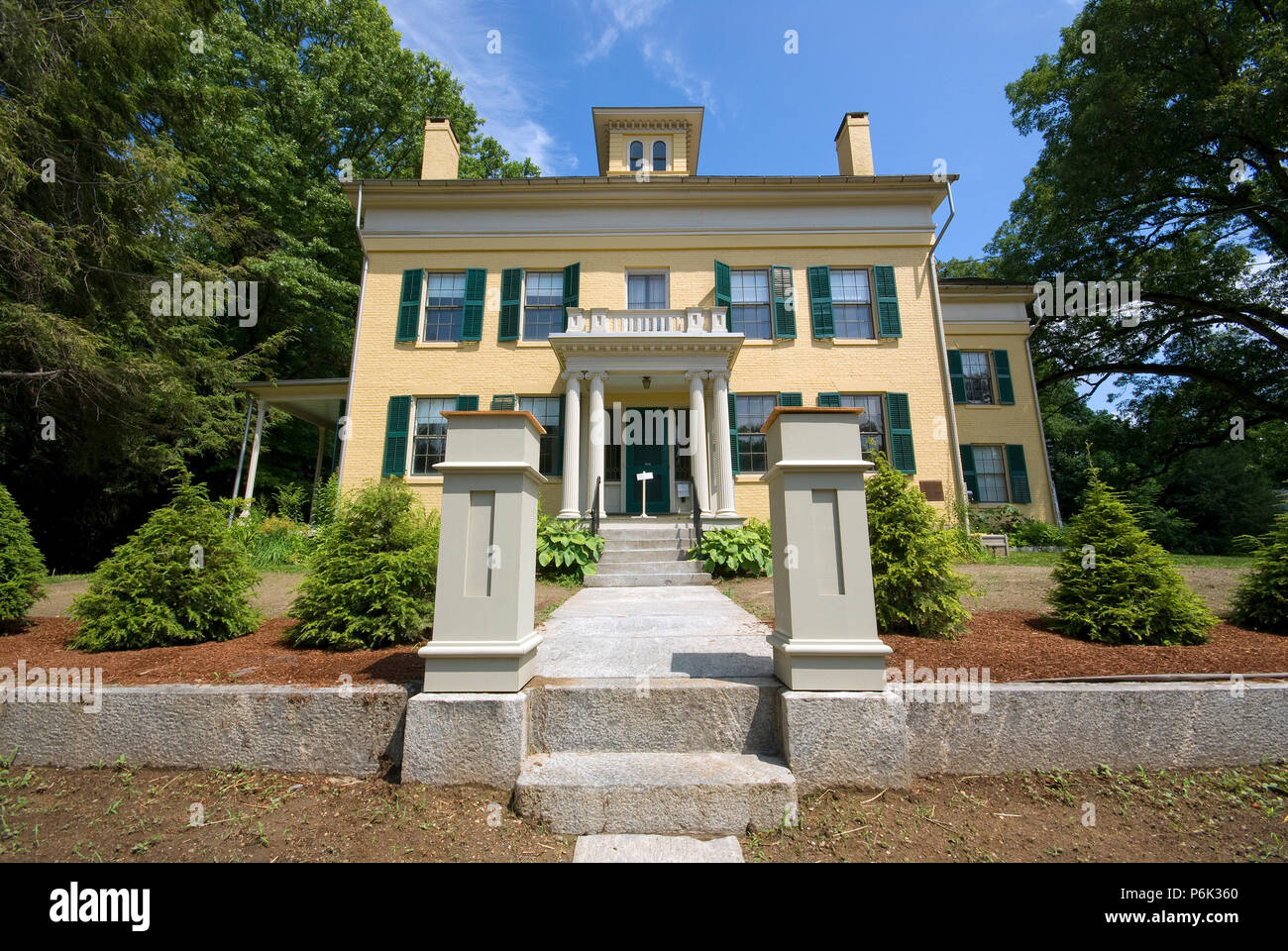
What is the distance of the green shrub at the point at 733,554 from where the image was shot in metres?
8.52

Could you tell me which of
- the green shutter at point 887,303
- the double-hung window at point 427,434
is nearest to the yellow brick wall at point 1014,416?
the green shutter at point 887,303

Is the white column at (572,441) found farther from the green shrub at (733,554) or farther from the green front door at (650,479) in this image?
the green shrub at (733,554)

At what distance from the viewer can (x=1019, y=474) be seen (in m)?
13.6

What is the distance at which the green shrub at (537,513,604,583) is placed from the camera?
27.8 feet

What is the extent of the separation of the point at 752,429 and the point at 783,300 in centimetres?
350

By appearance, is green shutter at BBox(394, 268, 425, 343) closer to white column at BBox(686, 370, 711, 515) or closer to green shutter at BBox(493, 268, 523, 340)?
→ green shutter at BBox(493, 268, 523, 340)

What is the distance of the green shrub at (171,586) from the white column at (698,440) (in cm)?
779

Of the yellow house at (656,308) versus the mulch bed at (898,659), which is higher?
the yellow house at (656,308)

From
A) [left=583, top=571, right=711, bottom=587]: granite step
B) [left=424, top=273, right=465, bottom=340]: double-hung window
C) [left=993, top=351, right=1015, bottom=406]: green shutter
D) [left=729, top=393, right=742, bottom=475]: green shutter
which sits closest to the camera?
[left=583, top=571, right=711, bottom=587]: granite step

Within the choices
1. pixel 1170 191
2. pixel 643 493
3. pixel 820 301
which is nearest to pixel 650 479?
pixel 643 493

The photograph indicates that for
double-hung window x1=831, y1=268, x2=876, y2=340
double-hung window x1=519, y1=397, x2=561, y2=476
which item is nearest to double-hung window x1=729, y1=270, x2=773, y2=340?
double-hung window x1=831, y1=268, x2=876, y2=340

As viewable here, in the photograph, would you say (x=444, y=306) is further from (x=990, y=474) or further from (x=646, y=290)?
(x=990, y=474)

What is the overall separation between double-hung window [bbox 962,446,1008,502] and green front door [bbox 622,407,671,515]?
8.43 m

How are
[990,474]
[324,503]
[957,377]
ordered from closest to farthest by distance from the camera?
1. [324,503]
2. [990,474]
3. [957,377]
